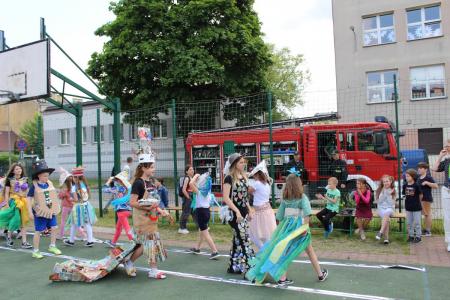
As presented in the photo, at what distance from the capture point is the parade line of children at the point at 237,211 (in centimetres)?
596

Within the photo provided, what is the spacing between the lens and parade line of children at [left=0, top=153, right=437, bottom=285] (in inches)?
235

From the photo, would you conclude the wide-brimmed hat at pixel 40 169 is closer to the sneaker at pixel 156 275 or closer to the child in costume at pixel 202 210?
the child in costume at pixel 202 210

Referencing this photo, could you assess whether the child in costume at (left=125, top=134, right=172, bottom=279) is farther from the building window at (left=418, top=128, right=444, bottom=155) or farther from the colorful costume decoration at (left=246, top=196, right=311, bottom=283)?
the building window at (left=418, top=128, right=444, bottom=155)

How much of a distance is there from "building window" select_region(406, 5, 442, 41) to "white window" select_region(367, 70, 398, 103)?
2.25 m

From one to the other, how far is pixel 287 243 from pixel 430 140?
1444 centimetres

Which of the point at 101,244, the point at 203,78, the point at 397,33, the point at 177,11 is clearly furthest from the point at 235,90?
the point at 101,244

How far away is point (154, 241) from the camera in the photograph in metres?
6.39

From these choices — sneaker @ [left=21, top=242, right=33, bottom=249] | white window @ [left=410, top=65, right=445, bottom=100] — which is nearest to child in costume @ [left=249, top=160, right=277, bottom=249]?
sneaker @ [left=21, top=242, right=33, bottom=249]

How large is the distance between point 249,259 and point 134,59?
17415 mm

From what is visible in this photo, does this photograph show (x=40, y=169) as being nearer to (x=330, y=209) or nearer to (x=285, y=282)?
(x=285, y=282)

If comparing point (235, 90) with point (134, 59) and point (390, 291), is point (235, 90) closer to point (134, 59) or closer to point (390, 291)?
point (134, 59)

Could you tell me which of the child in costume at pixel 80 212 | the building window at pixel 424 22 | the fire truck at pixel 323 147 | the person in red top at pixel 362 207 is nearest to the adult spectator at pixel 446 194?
the person in red top at pixel 362 207

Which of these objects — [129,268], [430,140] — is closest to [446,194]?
[129,268]

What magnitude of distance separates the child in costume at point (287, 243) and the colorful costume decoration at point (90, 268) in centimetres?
184
